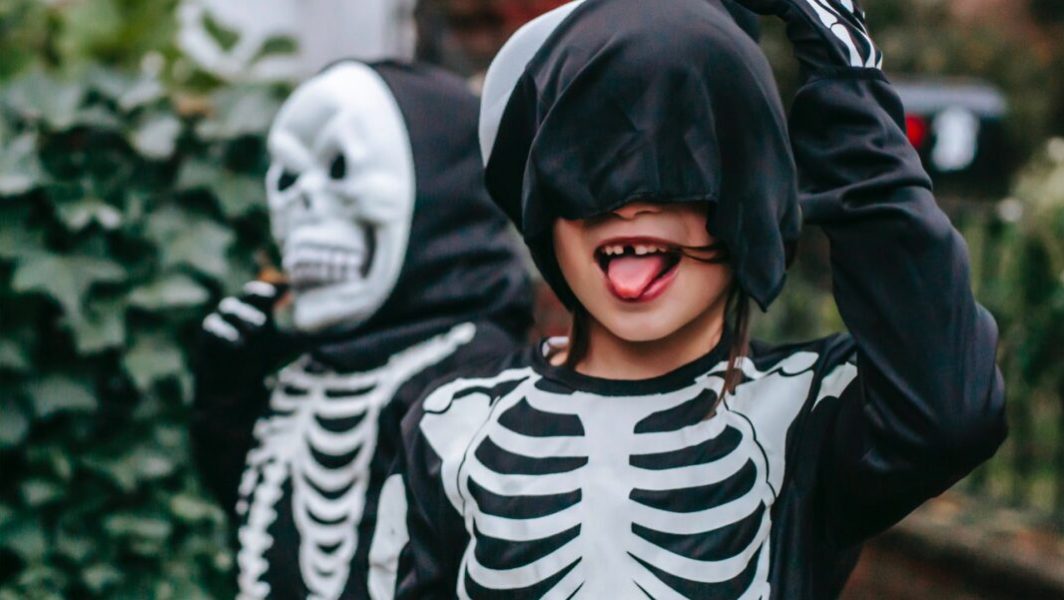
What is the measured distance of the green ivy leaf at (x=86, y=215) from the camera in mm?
3229

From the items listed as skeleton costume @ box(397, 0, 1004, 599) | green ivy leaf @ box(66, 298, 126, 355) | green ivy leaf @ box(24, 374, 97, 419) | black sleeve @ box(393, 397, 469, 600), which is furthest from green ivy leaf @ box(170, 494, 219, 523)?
skeleton costume @ box(397, 0, 1004, 599)

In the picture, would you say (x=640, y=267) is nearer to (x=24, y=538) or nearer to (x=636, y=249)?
(x=636, y=249)

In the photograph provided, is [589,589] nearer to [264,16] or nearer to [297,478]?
[297,478]

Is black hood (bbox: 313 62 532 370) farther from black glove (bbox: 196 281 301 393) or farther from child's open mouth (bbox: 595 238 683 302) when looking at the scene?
child's open mouth (bbox: 595 238 683 302)

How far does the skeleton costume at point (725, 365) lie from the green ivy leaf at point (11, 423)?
1742mm

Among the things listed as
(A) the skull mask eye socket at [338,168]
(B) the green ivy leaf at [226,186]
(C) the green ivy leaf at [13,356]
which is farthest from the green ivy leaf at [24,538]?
(A) the skull mask eye socket at [338,168]

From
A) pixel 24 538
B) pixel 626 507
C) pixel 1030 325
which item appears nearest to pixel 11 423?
pixel 24 538

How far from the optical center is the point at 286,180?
Result: 286 centimetres

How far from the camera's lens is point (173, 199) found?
11.5 feet

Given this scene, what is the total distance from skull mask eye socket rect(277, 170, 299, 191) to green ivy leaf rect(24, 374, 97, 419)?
2.71ft

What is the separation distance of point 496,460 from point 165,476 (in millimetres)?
1877

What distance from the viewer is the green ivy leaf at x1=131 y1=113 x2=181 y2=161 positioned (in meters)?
3.40

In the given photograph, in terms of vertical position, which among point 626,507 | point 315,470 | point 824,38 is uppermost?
point 824,38

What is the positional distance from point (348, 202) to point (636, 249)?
1.11m
